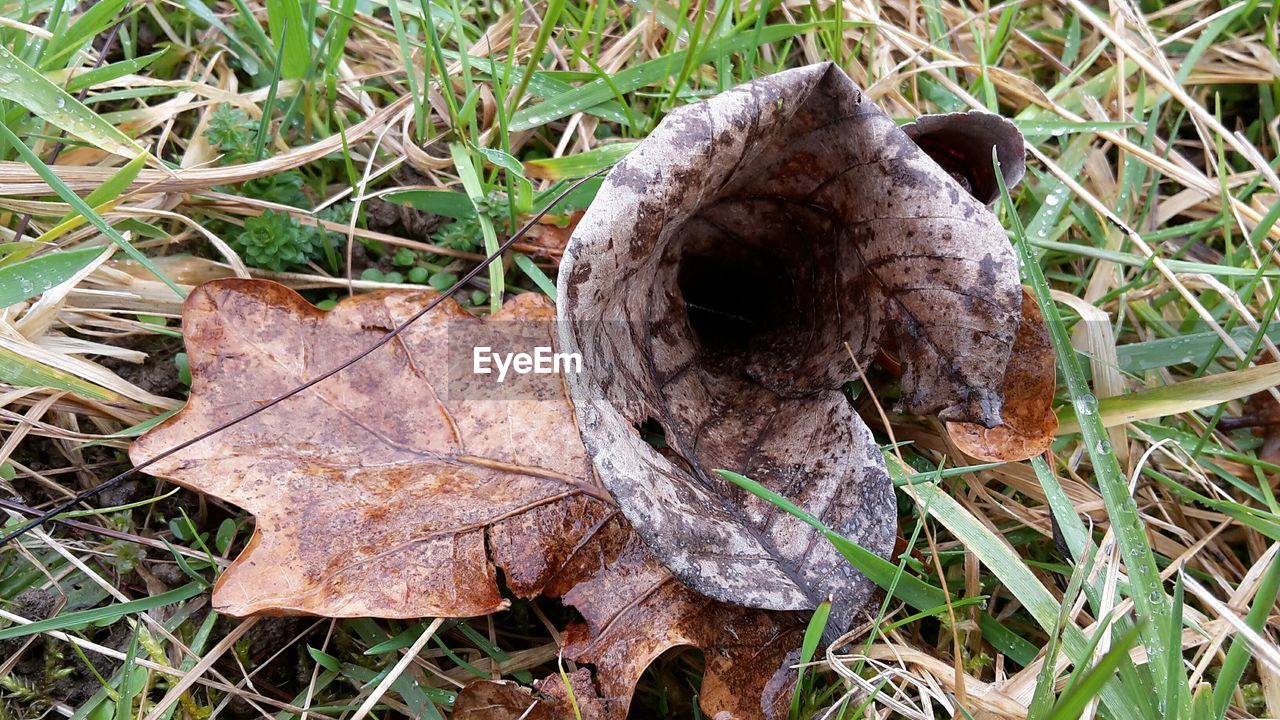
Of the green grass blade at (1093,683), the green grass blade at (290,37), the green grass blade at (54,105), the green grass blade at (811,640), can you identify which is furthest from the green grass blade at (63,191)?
the green grass blade at (1093,683)

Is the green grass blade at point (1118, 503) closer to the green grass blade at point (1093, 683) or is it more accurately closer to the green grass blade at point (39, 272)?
the green grass blade at point (1093, 683)

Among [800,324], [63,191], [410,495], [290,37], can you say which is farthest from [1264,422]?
[63,191]

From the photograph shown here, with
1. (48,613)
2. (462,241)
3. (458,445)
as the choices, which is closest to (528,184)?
(462,241)

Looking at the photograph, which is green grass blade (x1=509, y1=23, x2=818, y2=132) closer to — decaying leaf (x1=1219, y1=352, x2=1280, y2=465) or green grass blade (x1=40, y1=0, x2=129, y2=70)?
green grass blade (x1=40, y1=0, x2=129, y2=70)

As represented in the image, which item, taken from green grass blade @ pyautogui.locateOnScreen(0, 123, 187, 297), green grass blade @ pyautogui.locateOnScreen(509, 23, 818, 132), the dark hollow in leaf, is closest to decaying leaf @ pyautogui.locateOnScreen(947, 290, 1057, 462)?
the dark hollow in leaf

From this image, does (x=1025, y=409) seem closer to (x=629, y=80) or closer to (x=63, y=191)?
(x=629, y=80)
